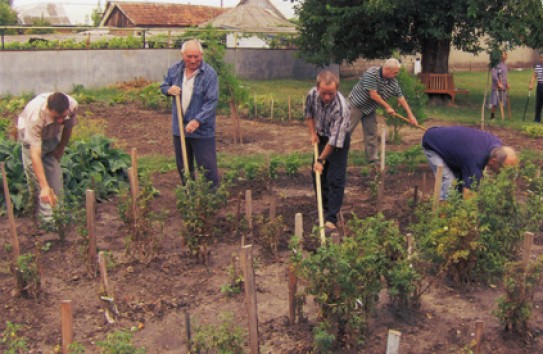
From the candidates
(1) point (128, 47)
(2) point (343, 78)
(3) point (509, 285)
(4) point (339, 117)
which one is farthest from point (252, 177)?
(2) point (343, 78)

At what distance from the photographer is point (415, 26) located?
51.8ft

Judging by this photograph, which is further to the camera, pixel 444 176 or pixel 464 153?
pixel 444 176

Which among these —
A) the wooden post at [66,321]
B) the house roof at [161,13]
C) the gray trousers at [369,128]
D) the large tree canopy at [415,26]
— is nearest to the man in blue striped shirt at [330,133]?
the gray trousers at [369,128]

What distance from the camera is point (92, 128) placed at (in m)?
9.59

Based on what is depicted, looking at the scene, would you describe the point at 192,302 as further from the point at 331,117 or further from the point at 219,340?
the point at 331,117

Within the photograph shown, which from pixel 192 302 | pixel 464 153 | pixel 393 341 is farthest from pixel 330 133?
pixel 393 341

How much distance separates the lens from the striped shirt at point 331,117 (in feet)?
19.0

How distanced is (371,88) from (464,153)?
2710mm

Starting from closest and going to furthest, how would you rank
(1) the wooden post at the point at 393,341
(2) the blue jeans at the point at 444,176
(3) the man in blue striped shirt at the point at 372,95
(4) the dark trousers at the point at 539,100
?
1. (1) the wooden post at the point at 393,341
2. (2) the blue jeans at the point at 444,176
3. (3) the man in blue striped shirt at the point at 372,95
4. (4) the dark trousers at the point at 539,100

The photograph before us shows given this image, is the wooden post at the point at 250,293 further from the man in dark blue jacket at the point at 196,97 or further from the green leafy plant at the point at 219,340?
the man in dark blue jacket at the point at 196,97

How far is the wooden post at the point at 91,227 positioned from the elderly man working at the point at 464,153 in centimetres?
272

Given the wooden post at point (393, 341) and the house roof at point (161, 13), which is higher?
the house roof at point (161, 13)

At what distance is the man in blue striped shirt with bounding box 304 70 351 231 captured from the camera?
5711 mm

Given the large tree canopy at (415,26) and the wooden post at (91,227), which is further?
the large tree canopy at (415,26)
